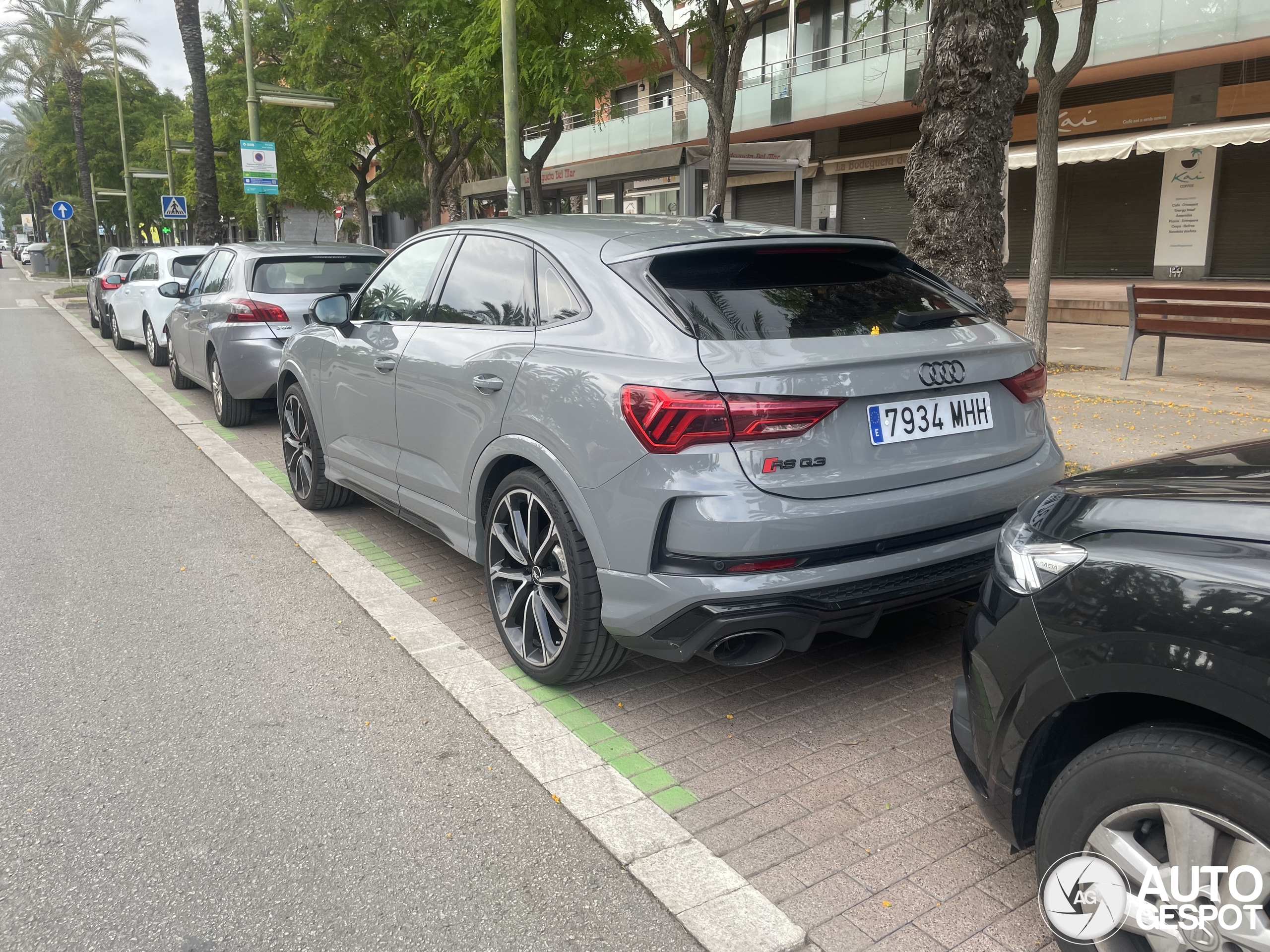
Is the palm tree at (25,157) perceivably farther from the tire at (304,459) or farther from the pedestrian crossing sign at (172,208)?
the tire at (304,459)

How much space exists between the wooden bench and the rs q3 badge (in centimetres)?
822

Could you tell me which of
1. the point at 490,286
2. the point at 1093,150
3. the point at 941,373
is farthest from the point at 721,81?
the point at 941,373

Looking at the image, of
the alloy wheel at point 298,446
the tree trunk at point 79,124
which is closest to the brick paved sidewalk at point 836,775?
the alloy wheel at point 298,446

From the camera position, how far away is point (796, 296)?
3488 millimetres

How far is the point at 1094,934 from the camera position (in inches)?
82.2

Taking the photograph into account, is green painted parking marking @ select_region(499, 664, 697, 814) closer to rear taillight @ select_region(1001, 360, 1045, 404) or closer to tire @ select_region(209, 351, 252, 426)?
rear taillight @ select_region(1001, 360, 1045, 404)

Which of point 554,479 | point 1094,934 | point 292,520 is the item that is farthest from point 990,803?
point 292,520

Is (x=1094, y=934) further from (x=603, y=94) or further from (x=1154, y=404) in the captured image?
(x=603, y=94)

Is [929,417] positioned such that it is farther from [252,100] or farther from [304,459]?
[252,100]

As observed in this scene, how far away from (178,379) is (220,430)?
285 cm

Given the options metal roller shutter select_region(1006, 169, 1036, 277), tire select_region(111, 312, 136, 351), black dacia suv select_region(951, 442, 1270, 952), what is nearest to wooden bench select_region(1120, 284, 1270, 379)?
black dacia suv select_region(951, 442, 1270, 952)

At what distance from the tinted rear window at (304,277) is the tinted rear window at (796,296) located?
234 inches

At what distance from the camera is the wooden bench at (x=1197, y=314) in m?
9.48
